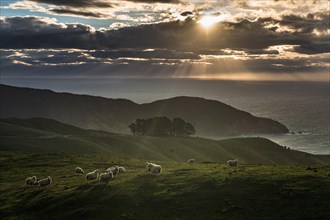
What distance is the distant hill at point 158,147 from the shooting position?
12050cm

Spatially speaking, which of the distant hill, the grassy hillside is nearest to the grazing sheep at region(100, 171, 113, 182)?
the grassy hillside

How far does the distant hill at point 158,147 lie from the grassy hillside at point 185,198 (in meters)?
76.4

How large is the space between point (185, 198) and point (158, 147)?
10326cm

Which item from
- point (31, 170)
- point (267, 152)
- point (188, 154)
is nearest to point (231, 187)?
point (31, 170)

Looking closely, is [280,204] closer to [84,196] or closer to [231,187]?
[231,187]

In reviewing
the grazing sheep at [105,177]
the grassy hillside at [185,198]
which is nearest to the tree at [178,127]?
the grassy hillside at [185,198]

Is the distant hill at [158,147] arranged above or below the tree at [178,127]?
below

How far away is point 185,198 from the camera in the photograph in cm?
3484

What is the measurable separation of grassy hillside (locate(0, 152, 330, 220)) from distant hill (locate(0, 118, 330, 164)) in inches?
3010

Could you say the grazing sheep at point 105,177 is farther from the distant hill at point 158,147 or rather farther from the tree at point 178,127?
the tree at point 178,127

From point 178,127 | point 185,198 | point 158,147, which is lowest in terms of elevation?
point 158,147

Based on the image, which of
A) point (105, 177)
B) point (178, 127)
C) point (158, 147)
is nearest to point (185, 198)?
point (105, 177)

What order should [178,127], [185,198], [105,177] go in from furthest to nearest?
1. [178,127]
2. [105,177]
3. [185,198]

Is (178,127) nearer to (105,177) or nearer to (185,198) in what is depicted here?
(105,177)
